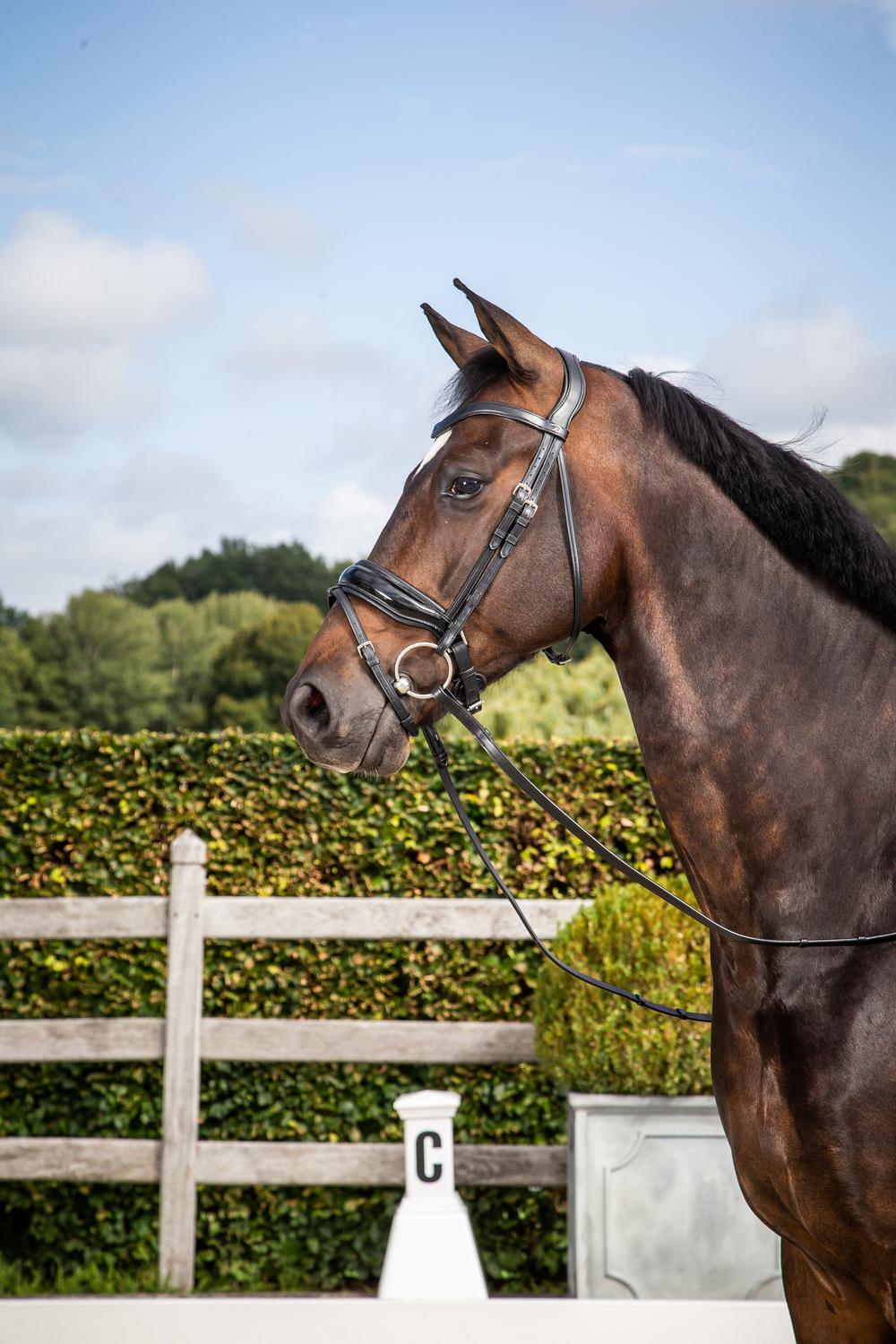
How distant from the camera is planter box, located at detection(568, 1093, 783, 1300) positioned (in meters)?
3.82

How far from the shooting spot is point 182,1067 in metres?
4.48

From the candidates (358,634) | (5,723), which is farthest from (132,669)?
(358,634)

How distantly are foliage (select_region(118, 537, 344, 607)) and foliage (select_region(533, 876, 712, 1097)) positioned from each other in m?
10.7

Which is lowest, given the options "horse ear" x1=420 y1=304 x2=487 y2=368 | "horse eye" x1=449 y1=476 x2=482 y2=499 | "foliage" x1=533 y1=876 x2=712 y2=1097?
"foliage" x1=533 y1=876 x2=712 y2=1097

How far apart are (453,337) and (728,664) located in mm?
907

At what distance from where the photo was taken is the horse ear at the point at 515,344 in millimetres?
1911

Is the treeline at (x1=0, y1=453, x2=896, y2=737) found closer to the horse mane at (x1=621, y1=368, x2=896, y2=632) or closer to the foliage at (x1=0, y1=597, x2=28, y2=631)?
the foliage at (x1=0, y1=597, x2=28, y2=631)

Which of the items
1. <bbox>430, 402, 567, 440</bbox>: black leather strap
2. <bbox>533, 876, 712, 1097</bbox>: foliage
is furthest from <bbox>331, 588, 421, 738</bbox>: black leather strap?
<bbox>533, 876, 712, 1097</bbox>: foliage

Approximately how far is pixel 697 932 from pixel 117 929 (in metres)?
Answer: 2.35

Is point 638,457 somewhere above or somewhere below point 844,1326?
above

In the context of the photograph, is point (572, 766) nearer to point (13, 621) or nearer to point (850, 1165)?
point (850, 1165)

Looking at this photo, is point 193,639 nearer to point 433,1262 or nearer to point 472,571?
point 433,1262

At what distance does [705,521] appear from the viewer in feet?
6.36

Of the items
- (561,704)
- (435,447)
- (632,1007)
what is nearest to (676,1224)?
(632,1007)
